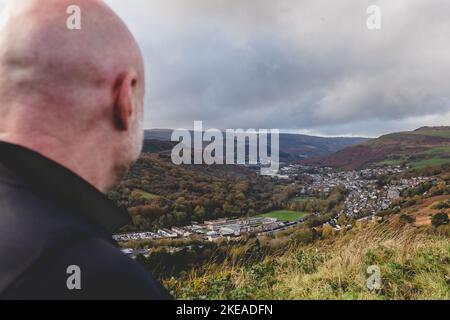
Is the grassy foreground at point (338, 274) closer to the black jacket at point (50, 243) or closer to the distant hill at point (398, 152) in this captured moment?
the black jacket at point (50, 243)

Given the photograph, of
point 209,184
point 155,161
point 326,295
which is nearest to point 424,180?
point 209,184

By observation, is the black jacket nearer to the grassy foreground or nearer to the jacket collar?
the jacket collar

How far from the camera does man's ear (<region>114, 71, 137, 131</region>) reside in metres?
1.22

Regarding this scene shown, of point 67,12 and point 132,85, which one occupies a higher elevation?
point 67,12

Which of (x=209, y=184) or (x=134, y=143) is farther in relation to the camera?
(x=209, y=184)

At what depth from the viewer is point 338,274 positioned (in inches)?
190

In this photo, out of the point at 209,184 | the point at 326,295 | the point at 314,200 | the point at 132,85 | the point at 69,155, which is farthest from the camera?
the point at 209,184

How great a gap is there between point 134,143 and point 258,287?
3702 millimetres

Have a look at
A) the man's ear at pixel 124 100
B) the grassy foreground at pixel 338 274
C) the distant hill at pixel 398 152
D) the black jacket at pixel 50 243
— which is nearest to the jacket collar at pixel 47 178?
the black jacket at pixel 50 243

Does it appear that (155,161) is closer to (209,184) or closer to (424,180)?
(209,184)

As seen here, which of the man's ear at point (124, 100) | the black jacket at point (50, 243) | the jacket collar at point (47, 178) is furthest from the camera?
the man's ear at point (124, 100)

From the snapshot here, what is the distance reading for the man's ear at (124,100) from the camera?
4.02 ft

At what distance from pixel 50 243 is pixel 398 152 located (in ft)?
104

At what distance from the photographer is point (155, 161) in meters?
21.0
